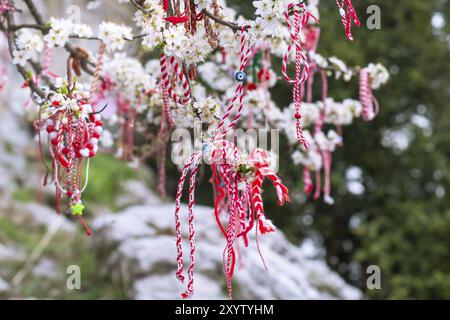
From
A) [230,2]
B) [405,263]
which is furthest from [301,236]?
[230,2]

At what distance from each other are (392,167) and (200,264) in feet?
13.2

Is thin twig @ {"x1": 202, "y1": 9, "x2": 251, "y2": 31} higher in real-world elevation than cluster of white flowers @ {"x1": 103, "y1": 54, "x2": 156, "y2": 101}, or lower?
higher

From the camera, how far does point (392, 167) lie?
784 cm

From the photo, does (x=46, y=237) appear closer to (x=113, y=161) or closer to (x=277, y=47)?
(x=113, y=161)

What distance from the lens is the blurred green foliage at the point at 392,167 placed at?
23.3 feet

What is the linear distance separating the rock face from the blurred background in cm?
2

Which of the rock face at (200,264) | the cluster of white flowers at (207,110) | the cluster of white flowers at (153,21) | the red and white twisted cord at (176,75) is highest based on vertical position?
the cluster of white flowers at (153,21)

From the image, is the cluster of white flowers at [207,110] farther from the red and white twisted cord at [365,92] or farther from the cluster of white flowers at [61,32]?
the red and white twisted cord at [365,92]

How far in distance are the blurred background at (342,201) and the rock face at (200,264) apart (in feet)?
0.06

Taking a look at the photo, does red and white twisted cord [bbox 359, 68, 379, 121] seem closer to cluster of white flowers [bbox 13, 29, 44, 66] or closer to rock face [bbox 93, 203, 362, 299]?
rock face [bbox 93, 203, 362, 299]

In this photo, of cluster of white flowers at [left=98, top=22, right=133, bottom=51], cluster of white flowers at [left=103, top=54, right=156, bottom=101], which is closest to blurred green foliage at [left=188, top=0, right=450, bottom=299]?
cluster of white flowers at [left=103, top=54, right=156, bottom=101]

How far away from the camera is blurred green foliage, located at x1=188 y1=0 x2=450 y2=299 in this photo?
709cm

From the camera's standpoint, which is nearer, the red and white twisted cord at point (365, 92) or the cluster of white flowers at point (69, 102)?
the cluster of white flowers at point (69, 102)

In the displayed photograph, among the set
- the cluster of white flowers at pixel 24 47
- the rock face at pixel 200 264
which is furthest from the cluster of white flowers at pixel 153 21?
the rock face at pixel 200 264
